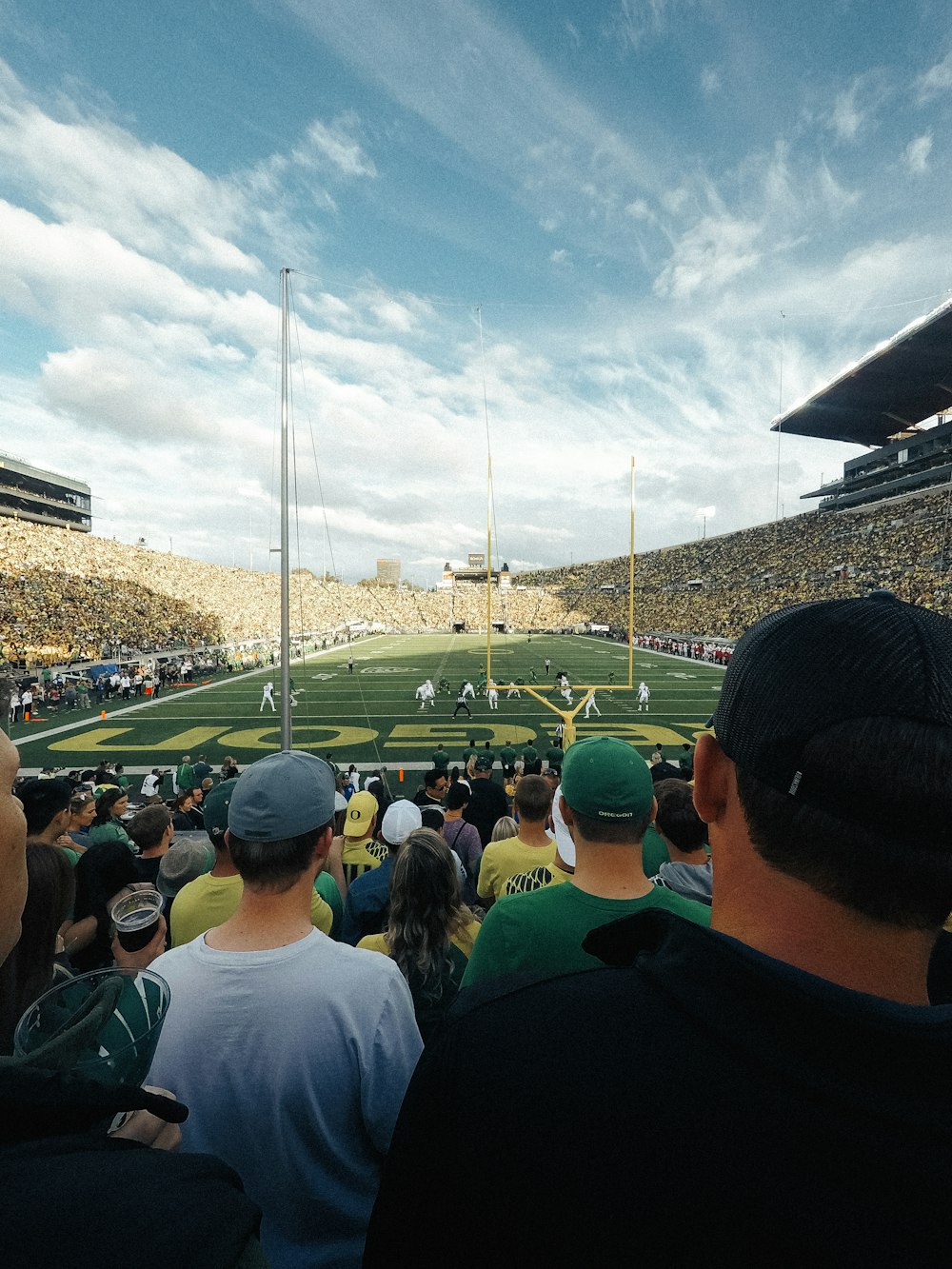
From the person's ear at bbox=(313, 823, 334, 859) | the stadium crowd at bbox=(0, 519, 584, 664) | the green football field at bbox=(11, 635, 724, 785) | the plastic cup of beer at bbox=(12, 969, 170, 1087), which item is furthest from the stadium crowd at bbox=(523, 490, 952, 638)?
the plastic cup of beer at bbox=(12, 969, 170, 1087)

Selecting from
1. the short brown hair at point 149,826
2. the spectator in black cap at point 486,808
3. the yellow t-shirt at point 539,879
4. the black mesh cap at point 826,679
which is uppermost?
the black mesh cap at point 826,679

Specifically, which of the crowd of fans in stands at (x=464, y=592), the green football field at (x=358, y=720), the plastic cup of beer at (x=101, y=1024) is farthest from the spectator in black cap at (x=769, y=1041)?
the crowd of fans in stands at (x=464, y=592)

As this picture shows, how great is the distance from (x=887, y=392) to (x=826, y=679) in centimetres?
5512

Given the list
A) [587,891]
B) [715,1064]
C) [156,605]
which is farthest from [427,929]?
[156,605]

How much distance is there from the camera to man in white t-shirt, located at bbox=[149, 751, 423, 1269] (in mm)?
1597

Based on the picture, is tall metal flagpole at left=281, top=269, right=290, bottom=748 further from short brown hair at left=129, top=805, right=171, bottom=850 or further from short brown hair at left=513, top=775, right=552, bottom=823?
short brown hair at left=513, top=775, right=552, bottom=823

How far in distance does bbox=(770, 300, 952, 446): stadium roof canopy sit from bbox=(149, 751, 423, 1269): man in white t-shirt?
43746 mm

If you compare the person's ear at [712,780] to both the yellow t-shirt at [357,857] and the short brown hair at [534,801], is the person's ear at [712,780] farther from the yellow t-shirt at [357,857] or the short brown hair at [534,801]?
the yellow t-shirt at [357,857]

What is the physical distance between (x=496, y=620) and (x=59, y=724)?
52.3 meters

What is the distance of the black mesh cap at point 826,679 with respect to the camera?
843 mm

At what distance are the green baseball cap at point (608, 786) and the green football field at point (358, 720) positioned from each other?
42.3 feet

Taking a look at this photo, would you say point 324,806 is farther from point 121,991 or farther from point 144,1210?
point 144,1210

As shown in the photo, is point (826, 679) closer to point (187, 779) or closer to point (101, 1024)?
point (101, 1024)

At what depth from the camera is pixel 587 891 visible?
192 centimetres
